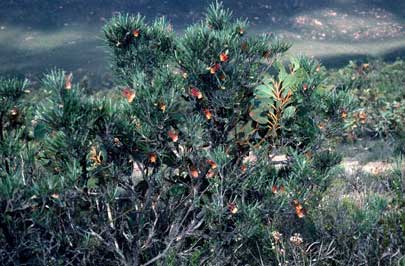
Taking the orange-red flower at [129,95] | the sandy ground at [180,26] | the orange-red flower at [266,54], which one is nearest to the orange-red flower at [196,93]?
the orange-red flower at [129,95]

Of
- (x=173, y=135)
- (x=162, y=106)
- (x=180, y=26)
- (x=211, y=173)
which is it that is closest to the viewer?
(x=162, y=106)

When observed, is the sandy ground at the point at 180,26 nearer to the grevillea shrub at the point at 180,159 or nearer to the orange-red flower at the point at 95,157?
the grevillea shrub at the point at 180,159

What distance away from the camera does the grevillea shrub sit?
3334mm

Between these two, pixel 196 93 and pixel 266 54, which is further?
pixel 266 54

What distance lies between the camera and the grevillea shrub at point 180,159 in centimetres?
333

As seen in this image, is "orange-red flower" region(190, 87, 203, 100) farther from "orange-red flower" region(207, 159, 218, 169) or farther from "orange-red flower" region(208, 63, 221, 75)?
"orange-red flower" region(207, 159, 218, 169)

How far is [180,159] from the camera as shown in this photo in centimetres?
364

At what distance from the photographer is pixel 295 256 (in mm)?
3701

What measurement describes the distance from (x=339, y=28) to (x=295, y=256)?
21.4m

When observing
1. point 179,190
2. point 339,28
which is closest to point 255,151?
point 179,190

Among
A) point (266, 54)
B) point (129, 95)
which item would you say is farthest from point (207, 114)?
point (266, 54)

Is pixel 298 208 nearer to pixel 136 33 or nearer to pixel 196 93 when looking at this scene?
pixel 196 93

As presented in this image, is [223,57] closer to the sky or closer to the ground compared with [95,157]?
closer to the sky

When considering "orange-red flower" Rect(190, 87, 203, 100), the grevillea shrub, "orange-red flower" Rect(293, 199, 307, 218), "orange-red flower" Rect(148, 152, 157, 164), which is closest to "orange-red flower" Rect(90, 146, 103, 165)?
the grevillea shrub
